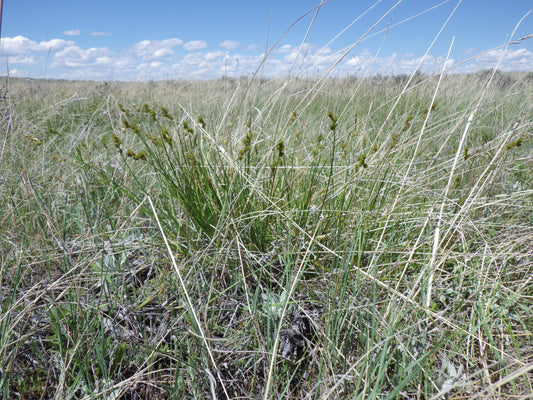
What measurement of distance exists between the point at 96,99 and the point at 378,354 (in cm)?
594

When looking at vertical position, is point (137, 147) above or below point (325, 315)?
above

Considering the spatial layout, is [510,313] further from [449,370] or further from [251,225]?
[251,225]

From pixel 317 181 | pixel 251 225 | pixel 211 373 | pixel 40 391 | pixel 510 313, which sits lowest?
pixel 40 391

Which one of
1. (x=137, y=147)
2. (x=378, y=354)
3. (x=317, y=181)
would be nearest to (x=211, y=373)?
(x=378, y=354)

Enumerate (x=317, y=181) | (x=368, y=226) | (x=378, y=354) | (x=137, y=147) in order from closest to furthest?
(x=378, y=354), (x=368, y=226), (x=317, y=181), (x=137, y=147)

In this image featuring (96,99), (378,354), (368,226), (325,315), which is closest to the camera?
(378,354)

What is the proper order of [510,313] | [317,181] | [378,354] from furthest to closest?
[317,181], [510,313], [378,354]

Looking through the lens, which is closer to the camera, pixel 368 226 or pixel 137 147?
pixel 368 226

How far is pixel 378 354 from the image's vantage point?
96 centimetres

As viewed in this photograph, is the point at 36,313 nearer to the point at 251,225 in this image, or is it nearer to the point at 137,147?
the point at 251,225

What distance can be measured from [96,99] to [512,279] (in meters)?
5.94

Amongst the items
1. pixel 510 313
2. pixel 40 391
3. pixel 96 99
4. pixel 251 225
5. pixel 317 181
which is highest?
pixel 96 99

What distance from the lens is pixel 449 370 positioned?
38.8 inches

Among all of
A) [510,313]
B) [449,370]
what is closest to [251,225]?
[449,370]
